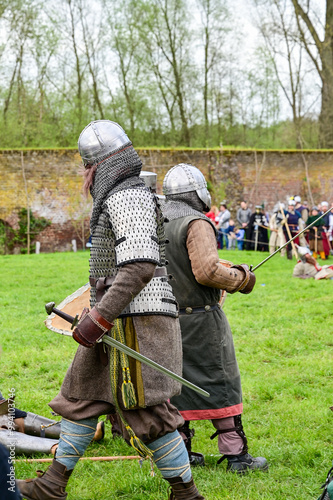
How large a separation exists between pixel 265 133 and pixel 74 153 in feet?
36.4

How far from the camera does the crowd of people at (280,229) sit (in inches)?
659

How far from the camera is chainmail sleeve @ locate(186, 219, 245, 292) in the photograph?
3.17 meters

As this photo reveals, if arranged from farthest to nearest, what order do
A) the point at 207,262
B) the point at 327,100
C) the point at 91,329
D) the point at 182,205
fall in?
the point at 327,100
the point at 182,205
the point at 207,262
the point at 91,329

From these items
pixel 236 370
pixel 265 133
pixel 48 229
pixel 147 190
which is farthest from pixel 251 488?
pixel 265 133

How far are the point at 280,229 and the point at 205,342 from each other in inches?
539

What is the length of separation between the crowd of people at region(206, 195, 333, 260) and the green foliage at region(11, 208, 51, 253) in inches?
256

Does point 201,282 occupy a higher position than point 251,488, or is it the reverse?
point 201,282

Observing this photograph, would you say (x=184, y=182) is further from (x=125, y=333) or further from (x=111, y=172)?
(x=125, y=333)

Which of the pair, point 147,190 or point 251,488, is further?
point 251,488

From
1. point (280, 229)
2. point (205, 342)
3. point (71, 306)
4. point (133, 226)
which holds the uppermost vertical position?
point (133, 226)

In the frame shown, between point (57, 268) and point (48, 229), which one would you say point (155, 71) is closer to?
point (48, 229)

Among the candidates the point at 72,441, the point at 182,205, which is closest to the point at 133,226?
the point at 72,441

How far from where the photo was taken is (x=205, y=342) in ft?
11.0

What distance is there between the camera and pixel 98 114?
90.0 feet
